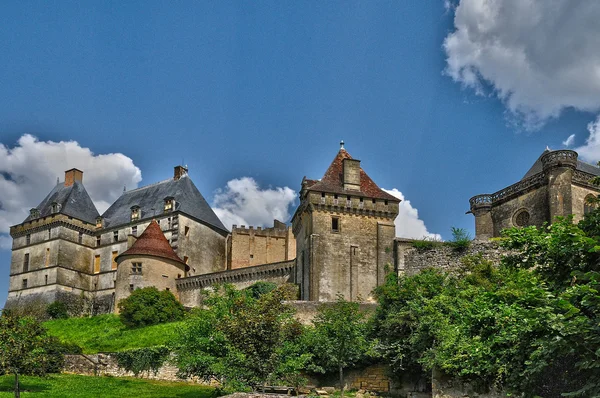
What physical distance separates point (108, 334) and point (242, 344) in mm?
23595

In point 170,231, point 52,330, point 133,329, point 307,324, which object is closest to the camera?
point 307,324

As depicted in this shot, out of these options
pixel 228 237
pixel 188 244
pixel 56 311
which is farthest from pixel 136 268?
pixel 228 237

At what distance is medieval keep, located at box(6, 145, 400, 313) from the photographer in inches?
1747

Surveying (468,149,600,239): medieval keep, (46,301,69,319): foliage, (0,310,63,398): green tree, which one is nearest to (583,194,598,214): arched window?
(468,149,600,239): medieval keep

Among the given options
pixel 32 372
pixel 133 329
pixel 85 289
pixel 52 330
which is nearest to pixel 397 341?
pixel 32 372

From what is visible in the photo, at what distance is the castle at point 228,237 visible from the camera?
137 feet

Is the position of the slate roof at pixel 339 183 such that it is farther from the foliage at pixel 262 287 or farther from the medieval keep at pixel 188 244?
the foliage at pixel 262 287

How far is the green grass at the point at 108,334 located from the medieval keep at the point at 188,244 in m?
→ 4.20

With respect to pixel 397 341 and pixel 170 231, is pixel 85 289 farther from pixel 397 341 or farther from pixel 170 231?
pixel 397 341

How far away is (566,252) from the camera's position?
1145 cm

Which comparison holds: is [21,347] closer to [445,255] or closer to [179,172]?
[445,255]

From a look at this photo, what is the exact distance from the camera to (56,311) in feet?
Answer: 208

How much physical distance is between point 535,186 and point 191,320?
22.4 metres

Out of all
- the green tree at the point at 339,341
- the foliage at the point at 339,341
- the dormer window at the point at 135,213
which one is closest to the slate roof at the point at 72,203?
the dormer window at the point at 135,213
